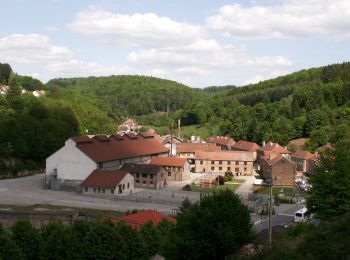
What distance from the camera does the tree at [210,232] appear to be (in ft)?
73.4

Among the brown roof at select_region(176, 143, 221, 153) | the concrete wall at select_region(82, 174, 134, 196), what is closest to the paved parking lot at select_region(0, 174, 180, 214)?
the concrete wall at select_region(82, 174, 134, 196)

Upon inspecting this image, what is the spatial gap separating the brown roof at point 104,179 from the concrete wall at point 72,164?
170 cm

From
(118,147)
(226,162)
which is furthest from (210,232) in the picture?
(226,162)

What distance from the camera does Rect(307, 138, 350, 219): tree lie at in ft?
98.9

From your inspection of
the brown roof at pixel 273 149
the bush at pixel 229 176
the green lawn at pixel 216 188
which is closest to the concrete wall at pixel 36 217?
the green lawn at pixel 216 188

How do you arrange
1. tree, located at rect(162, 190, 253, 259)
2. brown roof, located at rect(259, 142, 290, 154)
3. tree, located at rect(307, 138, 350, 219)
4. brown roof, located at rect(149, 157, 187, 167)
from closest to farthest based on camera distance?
tree, located at rect(162, 190, 253, 259)
tree, located at rect(307, 138, 350, 219)
brown roof, located at rect(149, 157, 187, 167)
brown roof, located at rect(259, 142, 290, 154)

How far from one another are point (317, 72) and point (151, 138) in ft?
295

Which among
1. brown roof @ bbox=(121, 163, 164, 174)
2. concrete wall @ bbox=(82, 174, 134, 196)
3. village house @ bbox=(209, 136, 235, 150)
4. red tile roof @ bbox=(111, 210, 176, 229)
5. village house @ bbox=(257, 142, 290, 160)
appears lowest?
red tile roof @ bbox=(111, 210, 176, 229)

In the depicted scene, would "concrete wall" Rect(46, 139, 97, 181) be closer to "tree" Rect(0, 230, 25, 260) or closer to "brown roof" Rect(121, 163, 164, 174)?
"brown roof" Rect(121, 163, 164, 174)

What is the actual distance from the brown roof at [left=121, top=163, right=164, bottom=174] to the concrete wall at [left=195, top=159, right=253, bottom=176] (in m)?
13.9

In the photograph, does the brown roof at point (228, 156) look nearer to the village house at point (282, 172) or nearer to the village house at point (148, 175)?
the village house at point (282, 172)

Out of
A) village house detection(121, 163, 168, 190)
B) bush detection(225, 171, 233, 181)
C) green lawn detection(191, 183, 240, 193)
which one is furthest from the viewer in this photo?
bush detection(225, 171, 233, 181)

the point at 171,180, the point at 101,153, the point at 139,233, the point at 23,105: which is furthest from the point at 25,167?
the point at 139,233

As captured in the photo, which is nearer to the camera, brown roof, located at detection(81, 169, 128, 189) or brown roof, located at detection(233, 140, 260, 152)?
brown roof, located at detection(81, 169, 128, 189)
